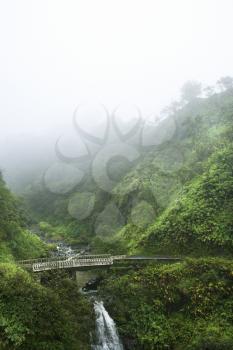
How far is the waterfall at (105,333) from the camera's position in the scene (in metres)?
30.3

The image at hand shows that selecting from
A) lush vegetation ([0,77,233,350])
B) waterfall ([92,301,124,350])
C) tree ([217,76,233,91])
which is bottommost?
waterfall ([92,301,124,350])

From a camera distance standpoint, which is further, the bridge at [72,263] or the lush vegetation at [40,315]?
the bridge at [72,263]

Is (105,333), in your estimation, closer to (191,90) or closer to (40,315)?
(40,315)

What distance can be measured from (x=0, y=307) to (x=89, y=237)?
143 ft

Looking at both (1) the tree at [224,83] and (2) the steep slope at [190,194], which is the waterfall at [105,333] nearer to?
(2) the steep slope at [190,194]

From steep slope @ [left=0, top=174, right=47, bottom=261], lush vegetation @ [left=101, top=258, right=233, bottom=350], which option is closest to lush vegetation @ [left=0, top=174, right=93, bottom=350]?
lush vegetation @ [left=101, top=258, right=233, bottom=350]

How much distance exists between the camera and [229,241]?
42.6 metres

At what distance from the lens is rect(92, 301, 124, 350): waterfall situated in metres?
30.3

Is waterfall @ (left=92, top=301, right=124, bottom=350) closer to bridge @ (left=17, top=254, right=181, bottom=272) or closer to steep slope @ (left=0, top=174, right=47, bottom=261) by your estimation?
bridge @ (left=17, top=254, right=181, bottom=272)

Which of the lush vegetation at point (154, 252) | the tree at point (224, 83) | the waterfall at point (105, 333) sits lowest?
the waterfall at point (105, 333)

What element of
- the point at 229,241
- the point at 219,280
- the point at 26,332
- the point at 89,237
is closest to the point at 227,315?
the point at 219,280

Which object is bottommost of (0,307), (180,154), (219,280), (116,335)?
(116,335)

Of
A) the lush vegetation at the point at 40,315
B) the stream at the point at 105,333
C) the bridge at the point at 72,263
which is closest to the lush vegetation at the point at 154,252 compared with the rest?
the lush vegetation at the point at 40,315

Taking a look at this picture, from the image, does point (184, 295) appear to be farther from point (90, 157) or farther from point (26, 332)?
point (90, 157)
